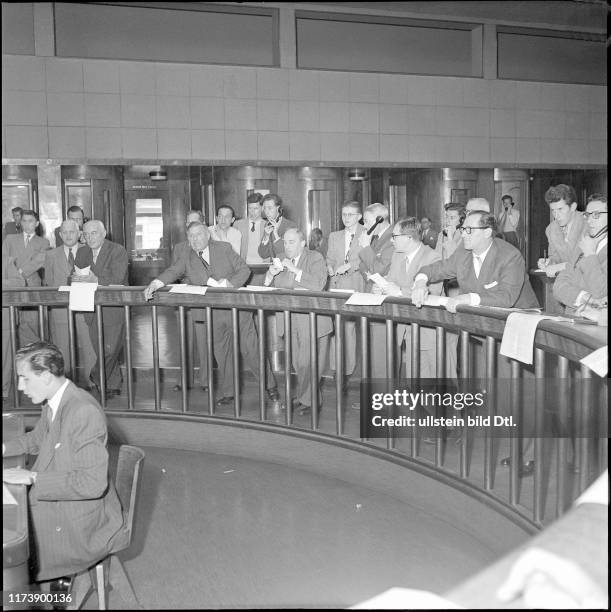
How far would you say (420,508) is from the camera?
197 inches

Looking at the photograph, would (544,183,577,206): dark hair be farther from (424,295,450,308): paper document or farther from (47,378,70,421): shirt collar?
(47,378,70,421): shirt collar

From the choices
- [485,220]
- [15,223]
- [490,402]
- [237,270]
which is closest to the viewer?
[490,402]

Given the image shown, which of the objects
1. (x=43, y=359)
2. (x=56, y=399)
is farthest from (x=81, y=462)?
(x=43, y=359)

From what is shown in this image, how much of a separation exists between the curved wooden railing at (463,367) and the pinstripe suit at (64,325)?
418 mm

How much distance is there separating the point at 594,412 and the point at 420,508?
1.78 m

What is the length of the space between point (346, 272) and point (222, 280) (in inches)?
56.4

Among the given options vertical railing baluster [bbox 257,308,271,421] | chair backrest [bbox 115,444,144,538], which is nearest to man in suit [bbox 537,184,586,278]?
vertical railing baluster [bbox 257,308,271,421]

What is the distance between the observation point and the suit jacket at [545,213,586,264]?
7312mm

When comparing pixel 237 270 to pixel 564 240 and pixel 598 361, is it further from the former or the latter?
pixel 598 361

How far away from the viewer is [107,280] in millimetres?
7336

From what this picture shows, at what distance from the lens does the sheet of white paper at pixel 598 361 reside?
3.14m

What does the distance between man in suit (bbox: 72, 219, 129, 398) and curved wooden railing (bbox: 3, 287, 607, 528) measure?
0.36 metres

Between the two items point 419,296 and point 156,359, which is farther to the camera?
point 156,359

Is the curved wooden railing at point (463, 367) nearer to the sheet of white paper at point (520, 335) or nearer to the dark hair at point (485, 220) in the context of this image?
the sheet of white paper at point (520, 335)
